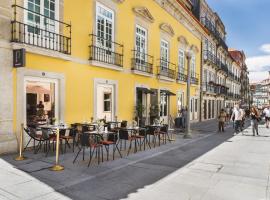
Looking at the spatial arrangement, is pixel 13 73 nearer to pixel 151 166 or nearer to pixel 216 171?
pixel 151 166

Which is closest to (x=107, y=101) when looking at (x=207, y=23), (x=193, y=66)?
(x=193, y=66)

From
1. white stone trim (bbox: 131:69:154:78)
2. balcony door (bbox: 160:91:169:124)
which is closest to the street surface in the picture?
white stone trim (bbox: 131:69:154:78)

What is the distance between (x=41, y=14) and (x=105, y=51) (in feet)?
12.6

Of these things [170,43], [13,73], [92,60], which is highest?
[170,43]

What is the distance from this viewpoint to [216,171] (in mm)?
6840

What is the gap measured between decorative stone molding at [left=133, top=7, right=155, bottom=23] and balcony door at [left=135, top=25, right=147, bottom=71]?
0.70m

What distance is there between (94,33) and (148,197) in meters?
8.38

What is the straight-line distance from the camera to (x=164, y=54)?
1870 cm

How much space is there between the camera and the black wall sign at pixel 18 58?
7.76m

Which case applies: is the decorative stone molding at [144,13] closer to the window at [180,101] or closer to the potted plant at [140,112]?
the potted plant at [140,112]

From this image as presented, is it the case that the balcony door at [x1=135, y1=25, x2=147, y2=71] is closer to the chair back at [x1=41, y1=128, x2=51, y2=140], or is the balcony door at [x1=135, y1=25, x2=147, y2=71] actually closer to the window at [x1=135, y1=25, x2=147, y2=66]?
the window at [x1=135, y1=25, x2=147, y2=66]

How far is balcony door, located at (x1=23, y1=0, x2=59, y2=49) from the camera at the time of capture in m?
8.74

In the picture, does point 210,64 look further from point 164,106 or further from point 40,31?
point 40,31

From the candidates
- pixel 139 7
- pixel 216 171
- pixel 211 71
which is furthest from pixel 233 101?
pixel 216 171
